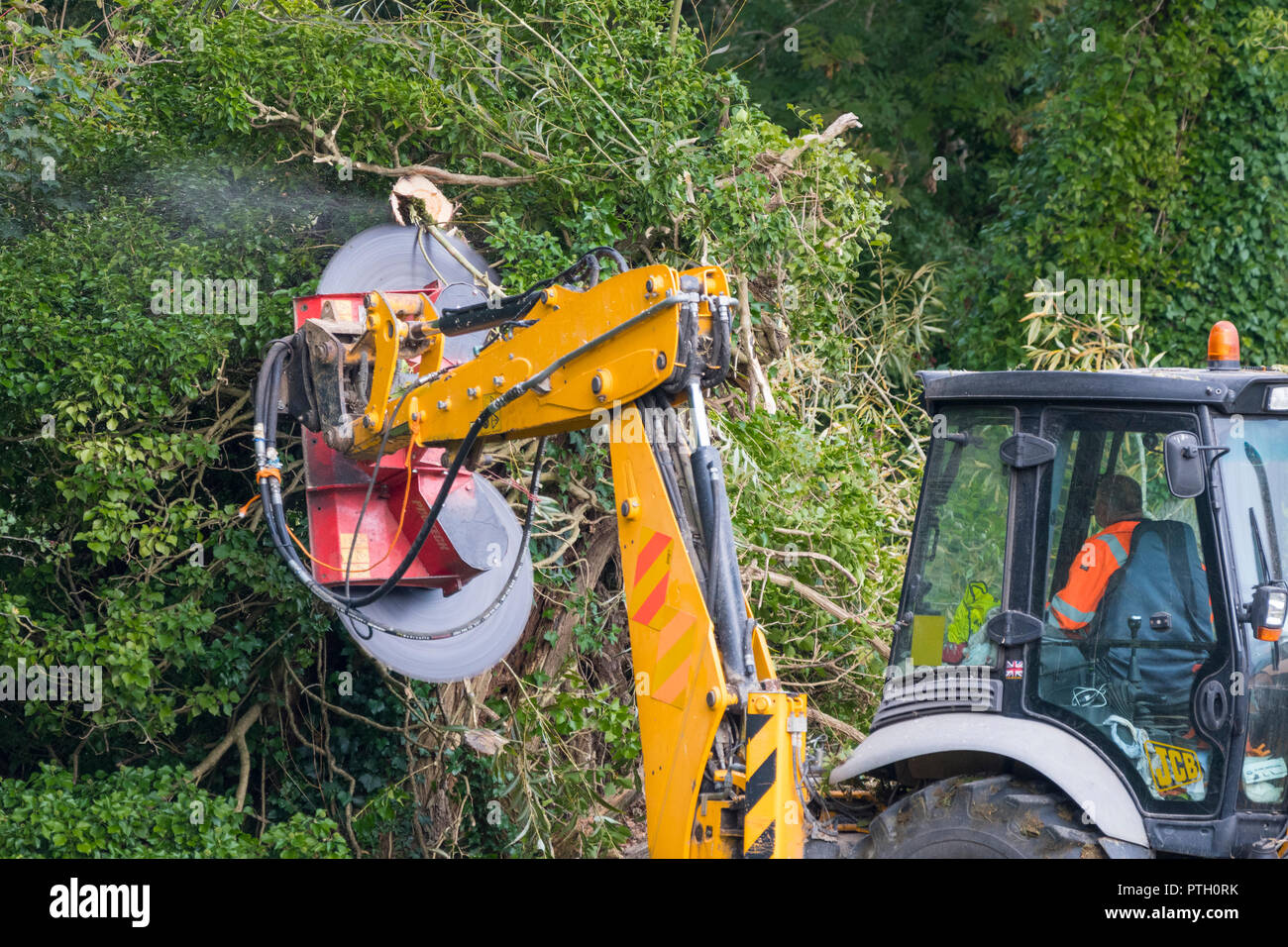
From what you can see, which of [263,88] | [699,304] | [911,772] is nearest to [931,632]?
[911,772]

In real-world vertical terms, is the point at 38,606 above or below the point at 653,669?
above

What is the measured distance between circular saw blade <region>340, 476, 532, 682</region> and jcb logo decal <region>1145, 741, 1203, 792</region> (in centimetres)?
247

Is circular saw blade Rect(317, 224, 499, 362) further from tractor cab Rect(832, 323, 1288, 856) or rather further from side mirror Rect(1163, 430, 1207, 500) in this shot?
side mirror Rect(1163, 430, 1207, 500)

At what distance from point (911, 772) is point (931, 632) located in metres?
0.48

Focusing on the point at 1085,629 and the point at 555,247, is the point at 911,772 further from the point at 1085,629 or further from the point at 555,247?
the point at 555,247

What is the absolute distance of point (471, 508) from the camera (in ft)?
18.0

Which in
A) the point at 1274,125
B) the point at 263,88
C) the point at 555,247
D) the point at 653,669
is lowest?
the point at 653,669

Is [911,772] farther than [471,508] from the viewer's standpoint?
No

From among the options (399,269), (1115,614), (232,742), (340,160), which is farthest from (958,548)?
(232,742)

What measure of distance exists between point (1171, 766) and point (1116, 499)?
791 millimetres

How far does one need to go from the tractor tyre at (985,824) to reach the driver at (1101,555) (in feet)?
1.64

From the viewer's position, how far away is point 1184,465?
3850 mm
